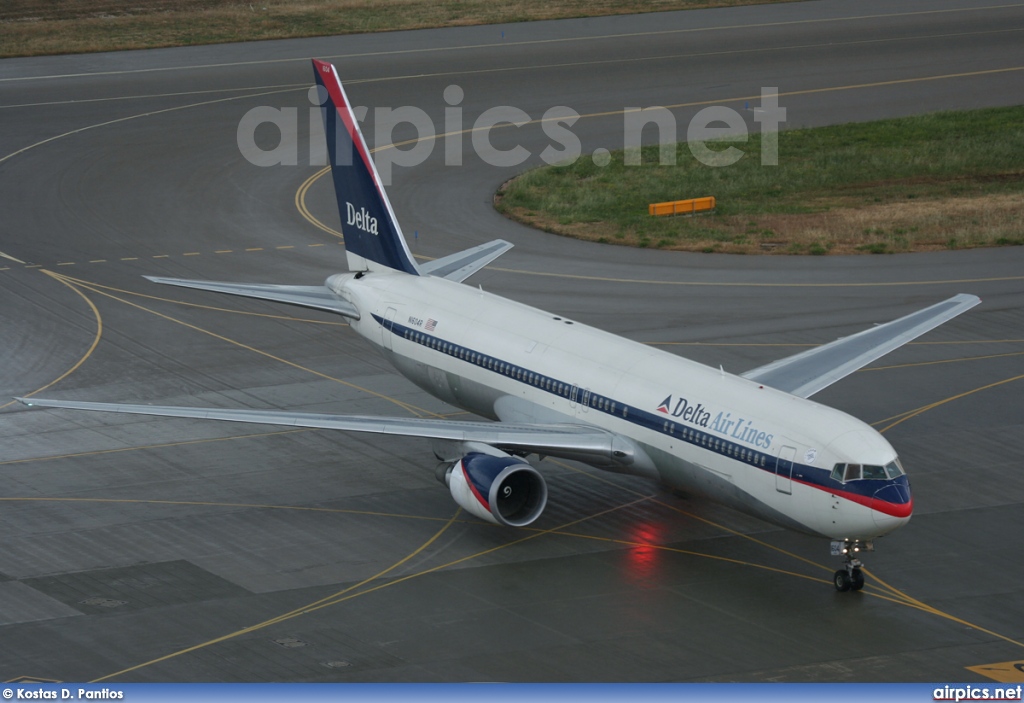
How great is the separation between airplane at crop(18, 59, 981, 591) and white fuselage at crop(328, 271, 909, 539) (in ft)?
0.15

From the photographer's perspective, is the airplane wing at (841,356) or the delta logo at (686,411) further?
the airplane wing at (841,356)

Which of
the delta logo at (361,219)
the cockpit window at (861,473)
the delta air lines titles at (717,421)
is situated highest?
the delta logo at (361,219)

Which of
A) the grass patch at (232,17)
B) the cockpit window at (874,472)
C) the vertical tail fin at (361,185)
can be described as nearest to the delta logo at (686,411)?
the cockpit window at (874,472)

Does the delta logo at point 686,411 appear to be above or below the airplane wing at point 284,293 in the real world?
below

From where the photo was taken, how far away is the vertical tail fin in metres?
45.9

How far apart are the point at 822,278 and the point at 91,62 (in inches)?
2512

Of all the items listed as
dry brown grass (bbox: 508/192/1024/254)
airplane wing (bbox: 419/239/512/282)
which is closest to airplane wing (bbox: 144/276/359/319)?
airplane wing (bbox: 419/239/512/282)

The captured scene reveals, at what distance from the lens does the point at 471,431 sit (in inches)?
1491

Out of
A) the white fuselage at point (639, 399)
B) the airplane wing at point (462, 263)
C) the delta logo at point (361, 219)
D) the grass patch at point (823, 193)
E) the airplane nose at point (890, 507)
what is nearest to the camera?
the airplane nose at point (890, 507)

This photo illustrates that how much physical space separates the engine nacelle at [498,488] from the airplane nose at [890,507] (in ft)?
27.5

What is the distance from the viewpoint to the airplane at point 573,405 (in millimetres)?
33625

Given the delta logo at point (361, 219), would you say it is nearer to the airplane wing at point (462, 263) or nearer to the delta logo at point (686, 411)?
the airplane wing at point (462, 263)

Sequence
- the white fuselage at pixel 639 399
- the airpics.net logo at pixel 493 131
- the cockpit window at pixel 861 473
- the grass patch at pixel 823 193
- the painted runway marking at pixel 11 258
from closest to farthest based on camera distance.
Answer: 1. the cockpit window at pixel 861 473
2. the white fuselage at pixel 639 399
3. the painted runway marking at pixel 11 258
4. the grass patch at pixel 823 193
5. the airpics.net logo at pixel 493 131

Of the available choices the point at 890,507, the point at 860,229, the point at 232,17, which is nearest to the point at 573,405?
the point at 890,507
